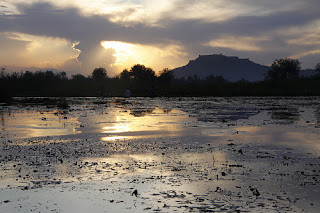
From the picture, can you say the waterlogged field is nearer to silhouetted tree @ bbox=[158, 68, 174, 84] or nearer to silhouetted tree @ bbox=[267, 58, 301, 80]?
silhouetted tree @ bbox=[158, 68, 174, 84]

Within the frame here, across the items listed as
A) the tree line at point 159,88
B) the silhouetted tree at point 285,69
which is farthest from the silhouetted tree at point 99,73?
the silhouetted tree at point 285,69

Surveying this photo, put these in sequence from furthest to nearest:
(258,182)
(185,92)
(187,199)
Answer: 1. (185,92)
2. (258,182)
3. (187,199)

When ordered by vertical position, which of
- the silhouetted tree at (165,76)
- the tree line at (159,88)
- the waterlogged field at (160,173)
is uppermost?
the silhouetted tree at (165,76)

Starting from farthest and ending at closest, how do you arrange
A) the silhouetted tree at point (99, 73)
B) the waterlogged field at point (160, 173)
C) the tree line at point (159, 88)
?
the silhouetted tree at point (99, 73)
the tree line at point (159, 88)
the waterlogged field at point (160, 173)

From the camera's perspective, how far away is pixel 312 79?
11819 cm

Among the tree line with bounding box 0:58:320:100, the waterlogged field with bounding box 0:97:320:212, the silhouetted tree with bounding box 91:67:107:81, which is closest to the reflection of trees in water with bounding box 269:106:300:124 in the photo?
the waterlogged field with bounding box 0:97:320:212

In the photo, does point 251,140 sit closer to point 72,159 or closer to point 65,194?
point 72,159

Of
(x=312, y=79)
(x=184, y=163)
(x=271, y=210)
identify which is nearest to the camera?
(x=271, y=210)

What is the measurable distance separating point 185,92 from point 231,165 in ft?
292

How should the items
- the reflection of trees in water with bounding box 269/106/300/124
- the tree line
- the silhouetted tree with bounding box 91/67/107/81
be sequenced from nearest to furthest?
the reflection of trees in water with bounding box 269/106/300/124
the tree line
the silhouetted tree with bounding box 91/67/107/81

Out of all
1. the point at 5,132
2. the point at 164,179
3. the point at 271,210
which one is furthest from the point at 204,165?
the point at 5,132

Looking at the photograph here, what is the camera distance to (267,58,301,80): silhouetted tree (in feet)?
530

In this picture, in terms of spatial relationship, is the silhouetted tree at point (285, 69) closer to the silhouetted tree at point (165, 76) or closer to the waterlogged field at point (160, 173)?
the silhouetted tree at point (165, 76)

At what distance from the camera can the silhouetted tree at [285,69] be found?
161488 mm
